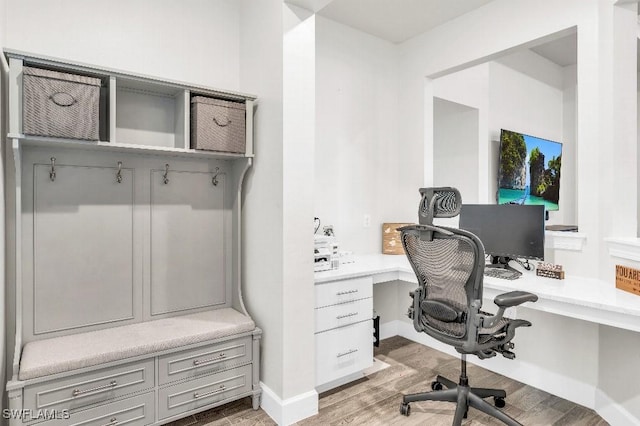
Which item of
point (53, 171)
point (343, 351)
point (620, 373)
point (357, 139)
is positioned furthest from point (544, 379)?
point (53, 171)

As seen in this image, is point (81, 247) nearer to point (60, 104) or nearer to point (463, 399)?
point (60, 104)

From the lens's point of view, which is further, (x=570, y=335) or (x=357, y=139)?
(x=357, y=139)

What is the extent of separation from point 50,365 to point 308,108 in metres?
1.86

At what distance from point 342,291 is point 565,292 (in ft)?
4.22

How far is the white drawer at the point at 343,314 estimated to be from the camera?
2385mm

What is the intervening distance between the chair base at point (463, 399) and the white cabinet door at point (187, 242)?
4.66ft

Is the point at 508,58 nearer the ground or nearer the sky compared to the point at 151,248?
nearer the sky

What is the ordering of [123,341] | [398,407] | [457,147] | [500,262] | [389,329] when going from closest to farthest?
[123,341], [398,407], [500,262], [389,329], [457,147]

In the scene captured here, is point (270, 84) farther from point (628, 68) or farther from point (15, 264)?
point (628, 68)

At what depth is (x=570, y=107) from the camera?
213 inches

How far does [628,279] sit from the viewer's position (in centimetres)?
197

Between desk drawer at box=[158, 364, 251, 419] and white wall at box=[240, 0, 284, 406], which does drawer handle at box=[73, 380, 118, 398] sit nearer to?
desk drawer at box=[158, 364, 251, 419]

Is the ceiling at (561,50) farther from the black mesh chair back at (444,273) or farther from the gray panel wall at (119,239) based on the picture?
the gray panel wall at (119,239)

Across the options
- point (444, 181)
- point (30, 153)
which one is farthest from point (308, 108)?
point (444, 181)
